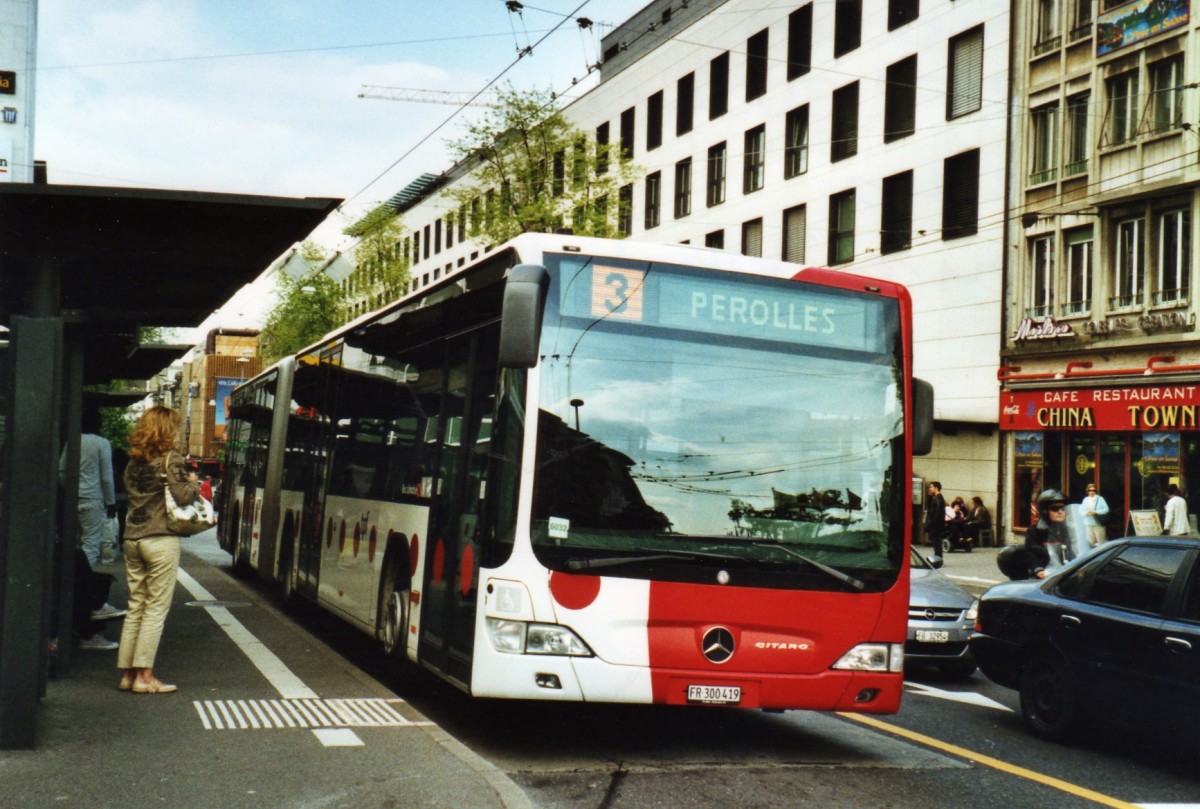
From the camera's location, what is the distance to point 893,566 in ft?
24.8

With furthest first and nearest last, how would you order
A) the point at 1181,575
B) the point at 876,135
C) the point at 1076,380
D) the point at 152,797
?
the point at 876,135 < the point at 1076,380 < the point at 1181,575 < the point at 152,797

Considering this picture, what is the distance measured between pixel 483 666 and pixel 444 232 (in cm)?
6670

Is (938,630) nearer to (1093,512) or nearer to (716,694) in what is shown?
(716,694)

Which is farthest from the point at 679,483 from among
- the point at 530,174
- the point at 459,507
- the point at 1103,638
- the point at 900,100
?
the point at 530,174

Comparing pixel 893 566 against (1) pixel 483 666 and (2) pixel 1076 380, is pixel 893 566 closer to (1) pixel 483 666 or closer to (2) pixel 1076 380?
(1) pixel 483 666

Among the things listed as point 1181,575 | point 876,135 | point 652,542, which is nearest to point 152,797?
point 652,542

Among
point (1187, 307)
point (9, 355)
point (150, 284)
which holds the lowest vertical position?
point (9, 355)

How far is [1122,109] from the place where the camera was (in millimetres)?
28953

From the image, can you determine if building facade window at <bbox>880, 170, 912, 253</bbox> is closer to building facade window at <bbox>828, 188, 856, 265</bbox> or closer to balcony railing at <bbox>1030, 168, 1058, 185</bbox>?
building facade window at <bbox>828, 188, 856, 265</bbox>

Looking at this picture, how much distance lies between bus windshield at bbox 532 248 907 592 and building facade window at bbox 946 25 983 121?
27.2 metres

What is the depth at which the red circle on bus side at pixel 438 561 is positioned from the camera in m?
8.23

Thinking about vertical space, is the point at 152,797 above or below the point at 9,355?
below

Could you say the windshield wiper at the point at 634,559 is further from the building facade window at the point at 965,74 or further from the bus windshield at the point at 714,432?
the building facade window at the point at 965,74

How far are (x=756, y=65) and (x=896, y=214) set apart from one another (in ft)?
28.9
